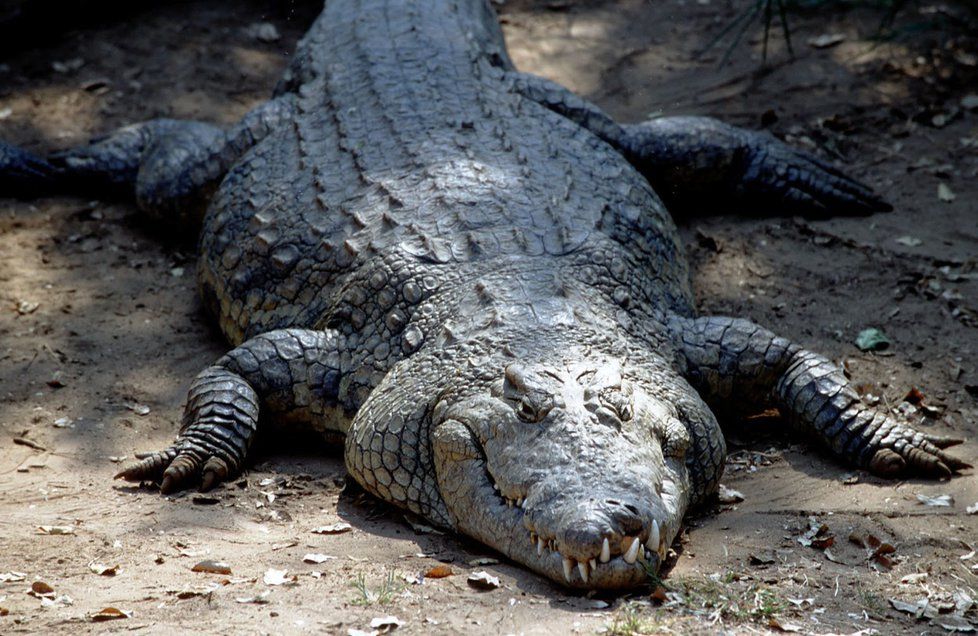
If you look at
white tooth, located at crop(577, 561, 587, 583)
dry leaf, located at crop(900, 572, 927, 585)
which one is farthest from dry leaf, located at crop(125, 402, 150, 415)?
dry leaf, located at crop(900, 572, 927, 585)

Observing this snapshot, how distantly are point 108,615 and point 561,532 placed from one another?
140 centimetres

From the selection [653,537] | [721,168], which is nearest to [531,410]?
[653,537]

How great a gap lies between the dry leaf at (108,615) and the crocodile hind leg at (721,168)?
4.16 metres

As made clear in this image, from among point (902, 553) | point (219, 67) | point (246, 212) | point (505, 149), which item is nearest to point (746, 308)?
point (505, 149)

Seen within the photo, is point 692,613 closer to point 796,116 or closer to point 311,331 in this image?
point 311,331

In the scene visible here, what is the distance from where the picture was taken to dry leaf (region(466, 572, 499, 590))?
3605mm

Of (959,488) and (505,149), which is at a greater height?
(505,149)

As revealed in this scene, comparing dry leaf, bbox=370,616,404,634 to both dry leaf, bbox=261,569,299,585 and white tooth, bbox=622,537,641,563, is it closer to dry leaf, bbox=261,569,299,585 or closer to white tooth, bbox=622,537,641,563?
dry leaf, bbox=261,569,299,585

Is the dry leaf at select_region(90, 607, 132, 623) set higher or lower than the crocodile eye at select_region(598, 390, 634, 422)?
lower

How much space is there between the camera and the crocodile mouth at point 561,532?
3.46m

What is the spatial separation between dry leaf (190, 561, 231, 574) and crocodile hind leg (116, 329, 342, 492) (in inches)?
34.6

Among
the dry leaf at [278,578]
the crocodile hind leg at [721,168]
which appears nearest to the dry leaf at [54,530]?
the dry leaf at [278,578]

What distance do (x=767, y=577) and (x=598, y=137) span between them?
10.8 ft

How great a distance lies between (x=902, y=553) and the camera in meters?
3.91
